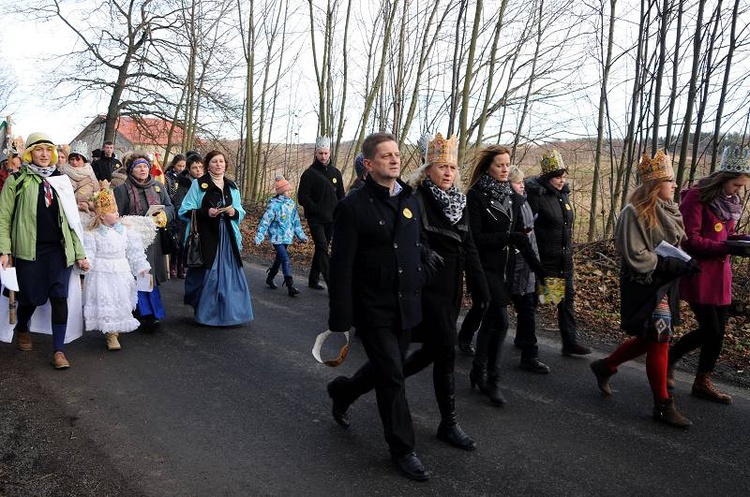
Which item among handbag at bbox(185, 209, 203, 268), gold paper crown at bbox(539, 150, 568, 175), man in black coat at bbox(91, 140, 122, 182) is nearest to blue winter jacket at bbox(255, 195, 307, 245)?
handbag at bbox(185, 209, 203, 268)

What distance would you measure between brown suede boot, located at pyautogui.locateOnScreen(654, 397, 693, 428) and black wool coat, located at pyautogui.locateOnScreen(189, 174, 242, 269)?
200 inches

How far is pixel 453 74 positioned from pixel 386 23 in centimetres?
335

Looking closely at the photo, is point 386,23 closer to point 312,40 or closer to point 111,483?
point 312,40

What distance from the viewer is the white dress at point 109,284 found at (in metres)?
6.30

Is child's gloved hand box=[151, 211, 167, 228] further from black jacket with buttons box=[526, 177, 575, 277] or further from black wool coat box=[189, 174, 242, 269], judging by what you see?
black jacket with buttons box=[526, 177, 575, 277]

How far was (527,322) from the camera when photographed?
19.6 feet

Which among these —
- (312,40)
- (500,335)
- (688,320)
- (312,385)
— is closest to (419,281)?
(500,335)

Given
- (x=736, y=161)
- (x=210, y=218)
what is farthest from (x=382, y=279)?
(x=210, y=218)

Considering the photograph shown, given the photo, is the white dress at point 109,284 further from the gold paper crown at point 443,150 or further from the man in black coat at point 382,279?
the gold paper crown at point 443,150

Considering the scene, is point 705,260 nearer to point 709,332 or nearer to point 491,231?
point 709,332

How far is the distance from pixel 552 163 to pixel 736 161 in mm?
1674

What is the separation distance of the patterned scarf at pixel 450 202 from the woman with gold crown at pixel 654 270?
1519 millimetres

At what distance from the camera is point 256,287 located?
10086mm

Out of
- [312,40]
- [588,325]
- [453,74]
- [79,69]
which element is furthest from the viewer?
[79,69]
